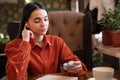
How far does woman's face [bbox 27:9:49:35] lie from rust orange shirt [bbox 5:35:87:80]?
9 cm

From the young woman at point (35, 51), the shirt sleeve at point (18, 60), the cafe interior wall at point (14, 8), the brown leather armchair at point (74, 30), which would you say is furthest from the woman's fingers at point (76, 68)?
the cafe interior wall at point (14, 8)

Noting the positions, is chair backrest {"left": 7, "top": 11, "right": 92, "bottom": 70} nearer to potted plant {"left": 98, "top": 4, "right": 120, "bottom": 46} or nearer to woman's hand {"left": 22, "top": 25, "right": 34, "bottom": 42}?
potted plant {"left": 98, "top": 4, "right": 120, "bottom": 46}

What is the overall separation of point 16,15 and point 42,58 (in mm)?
3930

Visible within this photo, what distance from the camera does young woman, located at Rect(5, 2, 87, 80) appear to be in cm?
142

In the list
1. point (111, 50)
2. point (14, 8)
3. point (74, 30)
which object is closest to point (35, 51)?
point (111, 50)

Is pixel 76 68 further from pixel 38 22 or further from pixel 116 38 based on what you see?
pixel 116 38

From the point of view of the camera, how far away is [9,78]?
142 centimetres

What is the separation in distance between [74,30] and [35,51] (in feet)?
2.43

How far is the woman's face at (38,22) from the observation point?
153 centimetres

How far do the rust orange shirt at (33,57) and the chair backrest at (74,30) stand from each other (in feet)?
1.64

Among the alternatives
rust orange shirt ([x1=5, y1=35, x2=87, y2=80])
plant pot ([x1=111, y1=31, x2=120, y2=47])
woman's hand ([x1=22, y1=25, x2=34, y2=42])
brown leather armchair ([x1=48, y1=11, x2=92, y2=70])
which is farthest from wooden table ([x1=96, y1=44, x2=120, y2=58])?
woman's hand ([x1=22, y1=25, x2=34, y2=42])

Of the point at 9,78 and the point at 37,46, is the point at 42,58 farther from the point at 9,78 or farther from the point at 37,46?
the point at 9,78

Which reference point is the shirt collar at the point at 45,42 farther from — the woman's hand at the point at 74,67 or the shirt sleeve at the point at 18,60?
the woman's hand at the point at 74,67

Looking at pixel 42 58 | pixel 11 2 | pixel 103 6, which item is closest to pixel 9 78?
pixel 42 58
